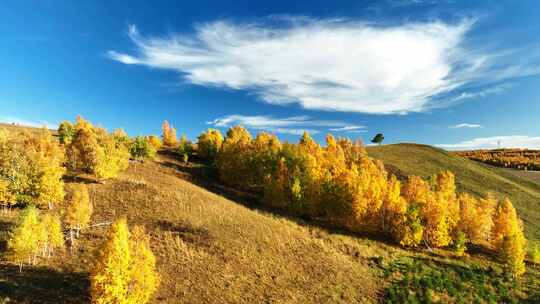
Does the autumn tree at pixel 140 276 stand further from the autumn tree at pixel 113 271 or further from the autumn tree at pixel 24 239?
the autumn tree at pixel 24 239

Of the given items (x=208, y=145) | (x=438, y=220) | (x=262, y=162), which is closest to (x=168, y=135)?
(x=208, y=145)

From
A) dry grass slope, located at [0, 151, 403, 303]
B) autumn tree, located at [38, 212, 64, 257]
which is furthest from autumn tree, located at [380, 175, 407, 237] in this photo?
autumn tree, located at [38, 212, 64, 257]

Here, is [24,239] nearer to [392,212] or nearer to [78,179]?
[78,179]

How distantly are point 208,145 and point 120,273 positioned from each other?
3508 inches

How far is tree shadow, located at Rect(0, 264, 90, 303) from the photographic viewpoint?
26.2 metres

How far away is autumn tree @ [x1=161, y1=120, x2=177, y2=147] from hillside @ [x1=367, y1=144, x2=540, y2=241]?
86.7m

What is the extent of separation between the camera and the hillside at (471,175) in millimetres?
88400

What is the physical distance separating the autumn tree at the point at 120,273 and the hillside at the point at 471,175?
3309 inches

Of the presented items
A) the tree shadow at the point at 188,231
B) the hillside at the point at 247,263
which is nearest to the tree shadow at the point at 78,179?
the hillside at the point at 247,263

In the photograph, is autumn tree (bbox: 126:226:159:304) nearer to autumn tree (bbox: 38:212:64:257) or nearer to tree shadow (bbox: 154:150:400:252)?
autumn tree (bbox: 38:212:64:257)

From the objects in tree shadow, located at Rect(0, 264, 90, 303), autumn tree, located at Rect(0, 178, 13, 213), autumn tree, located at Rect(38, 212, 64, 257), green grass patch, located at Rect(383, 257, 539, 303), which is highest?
autumn tree, located at Rect(0, 178, 13, 213)

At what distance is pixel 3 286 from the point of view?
26.5 m

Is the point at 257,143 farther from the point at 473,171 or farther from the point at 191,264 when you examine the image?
the point at 473,171

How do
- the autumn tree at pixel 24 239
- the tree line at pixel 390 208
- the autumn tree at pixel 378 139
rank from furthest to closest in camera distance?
the autumn tree at pixel 378 139 → the tree line at pixel 390 208 → the autumn tree at pixel 24 239
